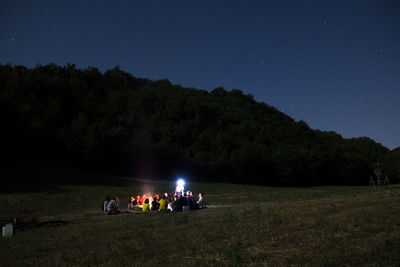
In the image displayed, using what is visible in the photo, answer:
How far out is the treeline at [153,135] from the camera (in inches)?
1962

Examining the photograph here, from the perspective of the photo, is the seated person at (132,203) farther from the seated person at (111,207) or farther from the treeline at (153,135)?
the treeline at (153,135)

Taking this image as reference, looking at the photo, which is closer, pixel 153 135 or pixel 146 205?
pixel 146 205

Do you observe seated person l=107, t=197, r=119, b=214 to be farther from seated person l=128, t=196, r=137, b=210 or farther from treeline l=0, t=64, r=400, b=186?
treeline l=0, t=64, r=400, b=186

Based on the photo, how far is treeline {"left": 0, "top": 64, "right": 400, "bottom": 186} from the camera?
49.8 m

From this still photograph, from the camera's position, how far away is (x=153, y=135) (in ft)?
194

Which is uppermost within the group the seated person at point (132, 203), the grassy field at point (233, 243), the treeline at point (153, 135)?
the treeline at point (153, 135)

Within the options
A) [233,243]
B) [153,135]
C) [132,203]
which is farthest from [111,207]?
[153,135]

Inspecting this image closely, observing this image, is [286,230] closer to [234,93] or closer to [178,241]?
[178,241]

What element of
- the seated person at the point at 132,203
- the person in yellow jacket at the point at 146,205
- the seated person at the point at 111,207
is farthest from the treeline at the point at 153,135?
the seated person at the point at 111,207

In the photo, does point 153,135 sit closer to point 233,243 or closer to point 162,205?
point 162,205

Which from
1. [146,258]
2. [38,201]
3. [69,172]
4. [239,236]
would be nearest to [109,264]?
[146,258]

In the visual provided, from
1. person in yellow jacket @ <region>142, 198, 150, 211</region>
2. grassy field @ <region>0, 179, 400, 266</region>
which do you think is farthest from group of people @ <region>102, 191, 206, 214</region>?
grassy field @ <region>0, 179, 400, 266</region>

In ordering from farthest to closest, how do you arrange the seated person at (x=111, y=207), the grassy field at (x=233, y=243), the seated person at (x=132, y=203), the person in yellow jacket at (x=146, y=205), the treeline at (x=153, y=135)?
the treeline at (x=153, y=135)
the seated person at (x=132, y=203)
the person in yellow jacket at (x=146, y=205)
the seated person at (x=111, y=207)
the grassy field at (x=233, y=243)

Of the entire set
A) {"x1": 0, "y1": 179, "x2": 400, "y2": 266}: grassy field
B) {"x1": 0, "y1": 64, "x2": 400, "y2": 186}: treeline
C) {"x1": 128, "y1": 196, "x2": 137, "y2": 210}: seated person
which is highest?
{"x1": 0, "y1": 64, "x2": 400, "y2": 186}: treeline
